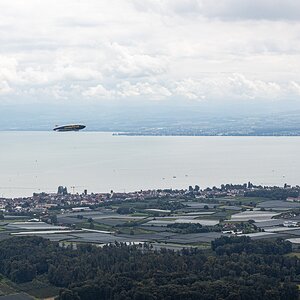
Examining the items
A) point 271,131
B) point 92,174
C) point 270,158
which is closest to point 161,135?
point 271,131

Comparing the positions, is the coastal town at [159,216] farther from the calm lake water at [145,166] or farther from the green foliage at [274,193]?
the calm lake water at [145,166]

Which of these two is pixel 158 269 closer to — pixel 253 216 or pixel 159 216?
pixel 253 216

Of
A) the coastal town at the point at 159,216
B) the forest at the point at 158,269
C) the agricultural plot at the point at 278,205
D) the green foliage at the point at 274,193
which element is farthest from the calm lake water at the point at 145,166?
the forest at the point at 158,269

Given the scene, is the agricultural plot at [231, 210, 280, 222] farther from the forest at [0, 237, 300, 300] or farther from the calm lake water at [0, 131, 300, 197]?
the calm lake water at [0, 131, 300, 197]

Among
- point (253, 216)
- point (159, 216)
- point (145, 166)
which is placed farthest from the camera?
point (145, 166)

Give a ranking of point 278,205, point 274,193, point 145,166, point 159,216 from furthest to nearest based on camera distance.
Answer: point 145,166 → point 274,193 → point 278,205 → point 159,216

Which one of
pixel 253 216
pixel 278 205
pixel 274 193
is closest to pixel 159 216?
pixel 253 216

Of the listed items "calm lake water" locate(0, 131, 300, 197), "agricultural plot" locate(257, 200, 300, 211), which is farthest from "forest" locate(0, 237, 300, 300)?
"calm lake water" locate(0, 131, 300, 197)

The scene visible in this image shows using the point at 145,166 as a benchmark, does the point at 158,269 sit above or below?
below
